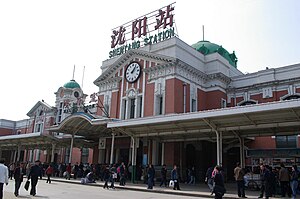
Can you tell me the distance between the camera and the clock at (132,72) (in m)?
30.1

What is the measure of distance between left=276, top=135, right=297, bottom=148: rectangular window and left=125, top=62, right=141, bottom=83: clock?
1439 cm

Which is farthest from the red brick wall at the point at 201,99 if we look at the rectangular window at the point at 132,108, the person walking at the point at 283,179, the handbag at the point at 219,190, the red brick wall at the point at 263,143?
the handbag at the point at 219,190

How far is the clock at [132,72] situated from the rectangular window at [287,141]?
14.4m

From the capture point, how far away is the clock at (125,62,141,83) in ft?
98.7

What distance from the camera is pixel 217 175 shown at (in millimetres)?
10102

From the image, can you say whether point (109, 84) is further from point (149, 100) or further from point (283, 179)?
point (283, 179)

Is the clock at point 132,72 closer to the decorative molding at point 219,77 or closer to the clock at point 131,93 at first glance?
the clock at point 131,93

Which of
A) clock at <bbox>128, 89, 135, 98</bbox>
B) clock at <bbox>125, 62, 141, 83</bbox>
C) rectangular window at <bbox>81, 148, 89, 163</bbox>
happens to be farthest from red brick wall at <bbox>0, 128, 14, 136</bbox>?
clock at <bbox>128, 89, 135, 98</bbox>

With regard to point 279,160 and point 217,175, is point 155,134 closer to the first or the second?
point 279,160

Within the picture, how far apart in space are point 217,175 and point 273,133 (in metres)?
11.1

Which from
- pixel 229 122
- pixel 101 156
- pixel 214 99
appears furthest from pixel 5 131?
pixel 229 122

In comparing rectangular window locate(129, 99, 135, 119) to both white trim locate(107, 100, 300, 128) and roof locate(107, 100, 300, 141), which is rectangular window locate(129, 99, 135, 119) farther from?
white trim locate(107, 100, 300, 128)

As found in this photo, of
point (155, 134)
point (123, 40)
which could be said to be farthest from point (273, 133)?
point (123, 40)

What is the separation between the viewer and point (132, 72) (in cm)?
3061
